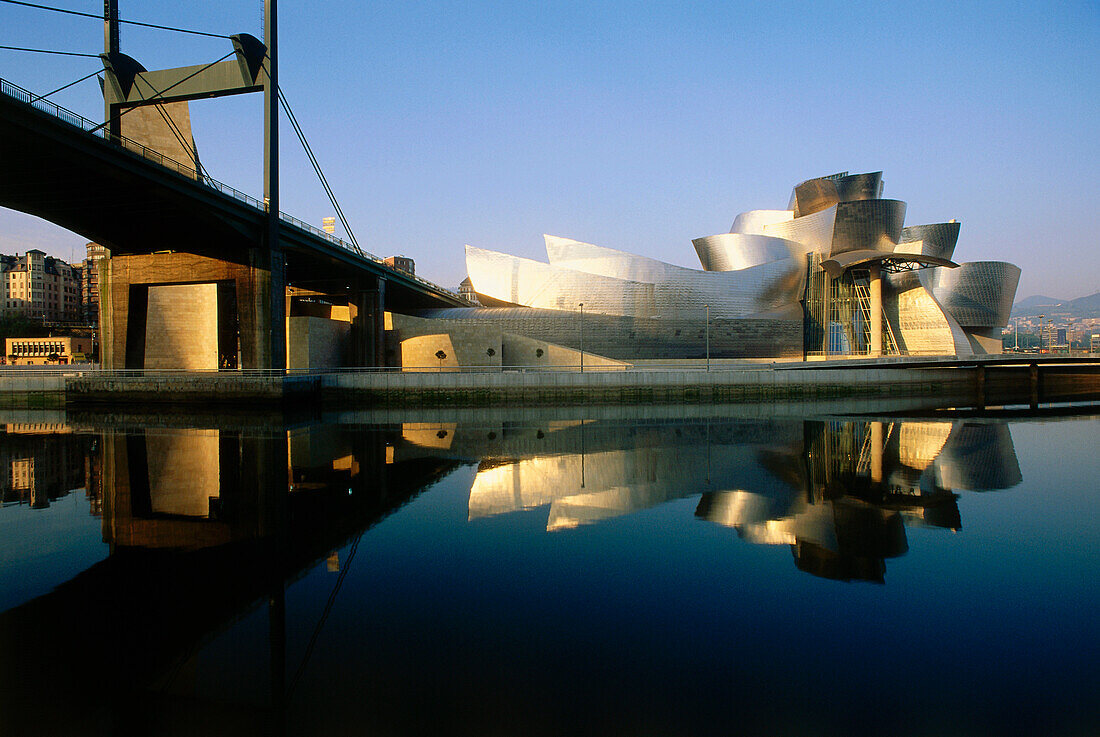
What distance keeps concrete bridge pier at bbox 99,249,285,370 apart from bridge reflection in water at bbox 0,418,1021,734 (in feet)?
19.2

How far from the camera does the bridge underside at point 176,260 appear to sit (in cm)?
1653

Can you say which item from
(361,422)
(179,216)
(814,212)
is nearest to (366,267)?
(179,216)

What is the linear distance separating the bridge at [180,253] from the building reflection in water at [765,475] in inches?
416

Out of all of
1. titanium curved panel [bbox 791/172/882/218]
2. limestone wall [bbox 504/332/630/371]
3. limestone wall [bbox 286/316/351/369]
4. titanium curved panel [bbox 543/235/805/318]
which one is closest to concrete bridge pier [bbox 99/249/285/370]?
limestone wall [bbox 286/316/351/369]

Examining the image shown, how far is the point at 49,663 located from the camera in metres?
4.36

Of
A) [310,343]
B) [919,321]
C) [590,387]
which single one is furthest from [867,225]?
[310,343]

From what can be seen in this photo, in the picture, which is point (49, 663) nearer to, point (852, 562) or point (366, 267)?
point (852, 562)

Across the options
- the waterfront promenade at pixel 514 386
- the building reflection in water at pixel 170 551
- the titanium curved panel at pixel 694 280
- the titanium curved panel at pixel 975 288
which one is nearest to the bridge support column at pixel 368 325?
the waterfront promenade at pixel 514 386

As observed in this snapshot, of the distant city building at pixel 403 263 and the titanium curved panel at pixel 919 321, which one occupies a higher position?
the distant city building at pixel 403 263

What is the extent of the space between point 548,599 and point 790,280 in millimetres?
39030

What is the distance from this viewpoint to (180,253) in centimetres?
2494

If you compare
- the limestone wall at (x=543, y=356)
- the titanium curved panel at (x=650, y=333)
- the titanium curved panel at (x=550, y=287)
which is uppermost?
the titanium curved panel at (x=550, y=287)

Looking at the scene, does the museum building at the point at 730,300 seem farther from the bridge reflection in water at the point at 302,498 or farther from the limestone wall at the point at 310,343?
the bridge reflection in water at the point at 302,498

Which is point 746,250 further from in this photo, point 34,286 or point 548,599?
point 34,286
